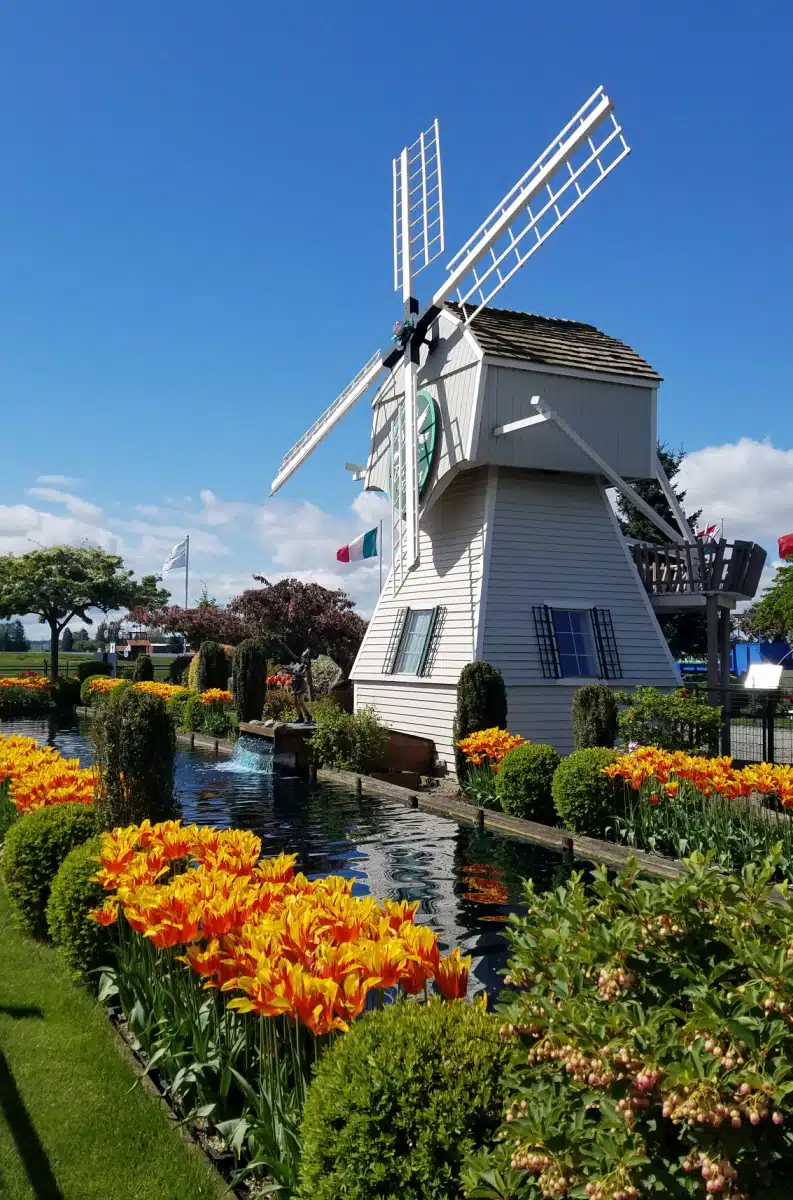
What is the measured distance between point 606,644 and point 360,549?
8.48m

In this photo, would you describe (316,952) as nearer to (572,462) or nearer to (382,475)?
(572,462)

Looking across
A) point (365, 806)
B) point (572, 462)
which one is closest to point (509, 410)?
point (572, 462)

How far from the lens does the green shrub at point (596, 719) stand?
42.2 ft

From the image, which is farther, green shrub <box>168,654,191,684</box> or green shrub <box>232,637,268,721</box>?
Answer: green shrub <box>168,654,191,684</box>

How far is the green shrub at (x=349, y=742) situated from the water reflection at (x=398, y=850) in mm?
733

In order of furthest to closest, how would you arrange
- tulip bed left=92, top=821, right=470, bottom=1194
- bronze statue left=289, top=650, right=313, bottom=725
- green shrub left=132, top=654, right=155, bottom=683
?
green shrub left=132, top=654, right=155, bottom=683 < bronze statue left=289, top=650, right=313, bottom=725 < tulip bed left=92, top=821, right=470, bottom=1194

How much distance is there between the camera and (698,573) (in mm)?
17594

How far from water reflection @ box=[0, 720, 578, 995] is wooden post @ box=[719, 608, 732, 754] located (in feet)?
16.8

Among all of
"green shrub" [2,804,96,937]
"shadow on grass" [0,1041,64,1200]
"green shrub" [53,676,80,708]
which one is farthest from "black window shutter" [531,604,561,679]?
"green shrub" [53,676,80,708]

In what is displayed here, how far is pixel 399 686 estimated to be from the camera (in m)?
18.5

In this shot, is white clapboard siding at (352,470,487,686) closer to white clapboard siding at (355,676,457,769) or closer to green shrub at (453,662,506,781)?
white clapboard siding at (355,676,457,769)

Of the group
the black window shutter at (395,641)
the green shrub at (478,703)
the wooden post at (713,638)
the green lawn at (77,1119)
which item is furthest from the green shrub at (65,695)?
the green lawn at (77,1119)

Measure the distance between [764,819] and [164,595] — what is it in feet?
173

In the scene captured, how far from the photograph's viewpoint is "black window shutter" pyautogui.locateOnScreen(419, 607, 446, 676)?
17.5 metres
